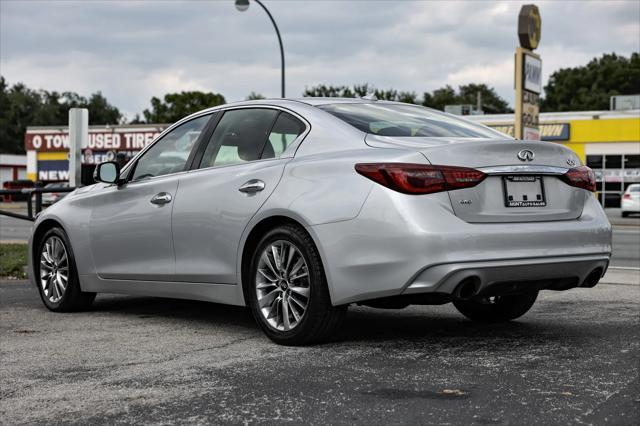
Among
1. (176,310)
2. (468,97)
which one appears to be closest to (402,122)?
(176,310)

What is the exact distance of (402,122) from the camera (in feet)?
19.6

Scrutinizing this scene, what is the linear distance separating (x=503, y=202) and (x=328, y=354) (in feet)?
4.33

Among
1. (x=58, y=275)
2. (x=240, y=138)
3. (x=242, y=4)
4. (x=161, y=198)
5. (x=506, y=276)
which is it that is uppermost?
(x=242, y=4)

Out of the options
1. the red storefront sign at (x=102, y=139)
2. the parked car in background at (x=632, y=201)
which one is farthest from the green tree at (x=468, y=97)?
the parked car in background at (x=632, y=201)

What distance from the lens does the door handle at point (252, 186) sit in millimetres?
5847

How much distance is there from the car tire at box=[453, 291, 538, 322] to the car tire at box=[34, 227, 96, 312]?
118 inches

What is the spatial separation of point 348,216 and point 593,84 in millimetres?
87344

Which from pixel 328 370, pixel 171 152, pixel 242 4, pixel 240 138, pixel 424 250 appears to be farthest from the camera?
pixel 242 4

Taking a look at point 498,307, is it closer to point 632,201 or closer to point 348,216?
point 348,216

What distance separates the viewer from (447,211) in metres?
5.17

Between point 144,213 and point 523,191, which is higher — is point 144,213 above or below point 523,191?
below

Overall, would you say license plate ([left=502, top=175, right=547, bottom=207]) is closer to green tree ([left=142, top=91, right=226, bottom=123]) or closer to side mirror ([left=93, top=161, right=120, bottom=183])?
side mirror ([left=93, top=161, right=120, bottom=183])

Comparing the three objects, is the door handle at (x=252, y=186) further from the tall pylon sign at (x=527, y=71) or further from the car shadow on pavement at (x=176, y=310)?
the tall pylon sign at (x=527, y=71)

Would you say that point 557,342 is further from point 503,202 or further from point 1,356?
point 1,356
